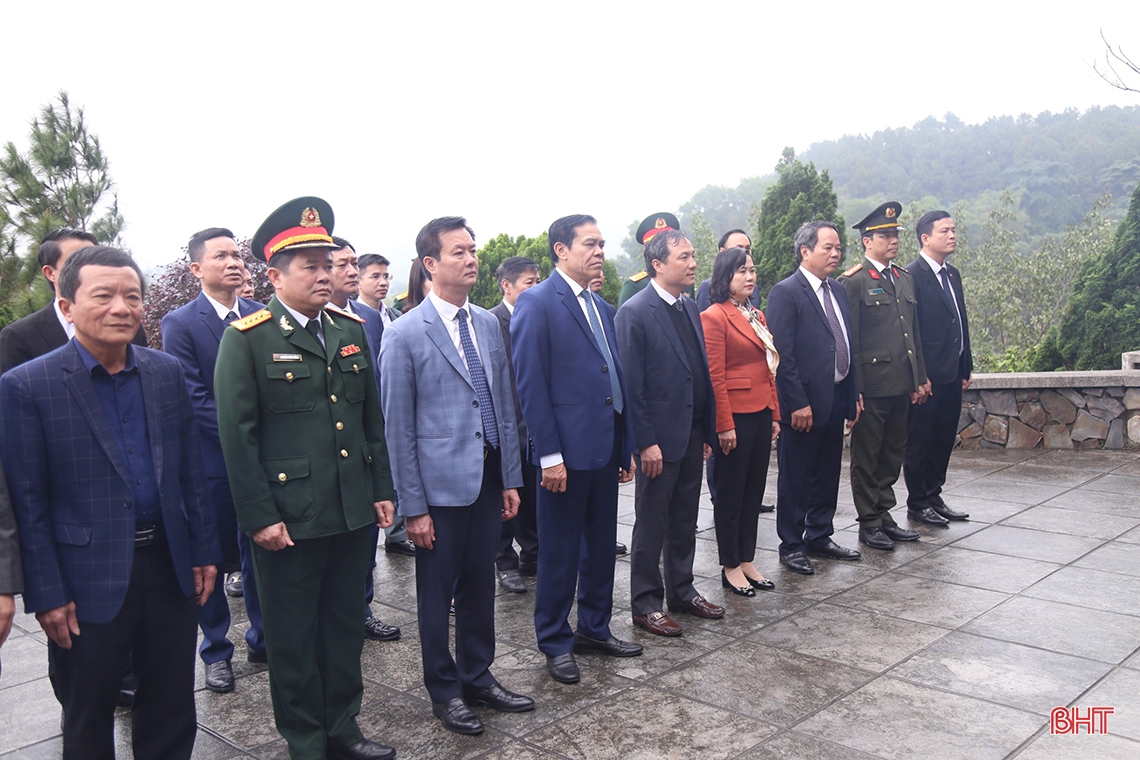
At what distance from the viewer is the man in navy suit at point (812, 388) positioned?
16.6 ft

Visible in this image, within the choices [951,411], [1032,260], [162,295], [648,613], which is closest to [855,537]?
[951,411]

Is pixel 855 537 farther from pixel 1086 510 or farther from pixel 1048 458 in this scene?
pixel 1048 458

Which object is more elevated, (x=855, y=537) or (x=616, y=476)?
(x=616, y=476)

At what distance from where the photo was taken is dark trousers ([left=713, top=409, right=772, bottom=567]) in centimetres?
468

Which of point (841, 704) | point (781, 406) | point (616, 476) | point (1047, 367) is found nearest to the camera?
point (841, 704)

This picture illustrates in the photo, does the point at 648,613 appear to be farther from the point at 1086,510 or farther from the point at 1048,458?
the point at 1048,458

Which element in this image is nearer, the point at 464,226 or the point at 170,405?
the point at 170,405

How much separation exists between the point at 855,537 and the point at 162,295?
8.85 meters

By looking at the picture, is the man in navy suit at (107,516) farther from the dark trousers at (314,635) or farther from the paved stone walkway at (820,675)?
the paved stone walkway at (820,675)

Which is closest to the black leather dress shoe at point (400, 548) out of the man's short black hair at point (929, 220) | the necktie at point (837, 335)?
the necktie at point (837, 335)

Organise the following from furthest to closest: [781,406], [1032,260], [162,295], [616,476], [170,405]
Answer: [1032,260] → [162,295] → [781,406] → [616,476] → [170,405]

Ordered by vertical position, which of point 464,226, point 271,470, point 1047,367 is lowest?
point 1047,367

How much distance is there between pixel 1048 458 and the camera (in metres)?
7.80

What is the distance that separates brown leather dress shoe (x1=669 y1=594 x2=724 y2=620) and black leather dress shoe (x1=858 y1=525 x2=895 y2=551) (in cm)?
155
